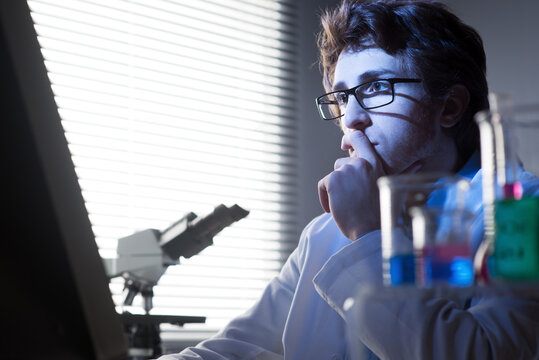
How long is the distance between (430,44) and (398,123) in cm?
26

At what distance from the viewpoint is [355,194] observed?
4.25 feet

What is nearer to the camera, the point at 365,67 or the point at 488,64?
the point at 365,67

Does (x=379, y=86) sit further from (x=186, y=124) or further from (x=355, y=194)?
(x=186, y=124)

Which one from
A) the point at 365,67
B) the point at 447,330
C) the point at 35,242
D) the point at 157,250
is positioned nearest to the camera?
the point at 35,242

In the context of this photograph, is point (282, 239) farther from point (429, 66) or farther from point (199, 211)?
point (429, 66)

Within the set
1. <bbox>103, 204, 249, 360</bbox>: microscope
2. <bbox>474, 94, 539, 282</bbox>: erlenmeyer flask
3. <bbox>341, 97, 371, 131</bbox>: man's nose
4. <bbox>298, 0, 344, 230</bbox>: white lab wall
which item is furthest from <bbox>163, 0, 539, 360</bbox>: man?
<bbox>298, 0, 344, 230</bbox>: white lab wall

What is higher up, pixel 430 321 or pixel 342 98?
pixel 342 98

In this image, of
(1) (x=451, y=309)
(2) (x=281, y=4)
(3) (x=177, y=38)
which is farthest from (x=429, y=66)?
(2) (x=281, y=4)

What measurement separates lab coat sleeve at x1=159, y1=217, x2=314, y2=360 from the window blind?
0.69 metres

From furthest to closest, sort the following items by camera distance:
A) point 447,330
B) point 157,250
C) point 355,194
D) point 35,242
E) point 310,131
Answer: point 310,131, point 157,250, point 355,194, point 447,330, point 35,242

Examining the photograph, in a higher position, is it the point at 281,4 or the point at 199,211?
the point at 281,4

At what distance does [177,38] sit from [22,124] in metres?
2.32

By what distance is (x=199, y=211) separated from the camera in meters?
2.69

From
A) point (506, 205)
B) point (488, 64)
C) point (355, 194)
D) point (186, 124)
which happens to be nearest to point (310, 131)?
point (186, 124)
